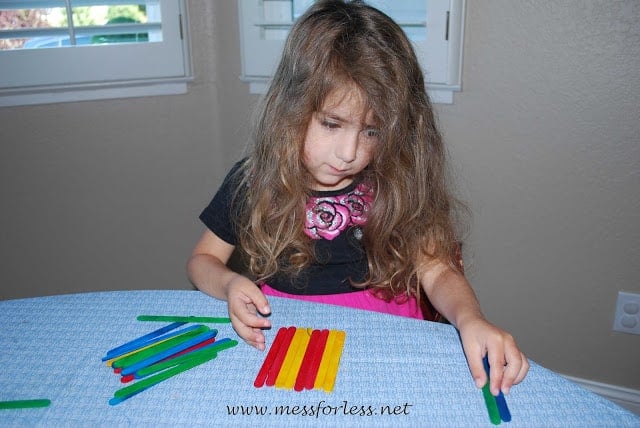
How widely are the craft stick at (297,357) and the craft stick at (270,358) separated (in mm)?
22

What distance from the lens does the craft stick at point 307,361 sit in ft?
2.28

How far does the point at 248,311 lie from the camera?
32.0 inches

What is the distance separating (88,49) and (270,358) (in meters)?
1.24

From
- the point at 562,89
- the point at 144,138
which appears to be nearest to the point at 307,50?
the point at 562,89

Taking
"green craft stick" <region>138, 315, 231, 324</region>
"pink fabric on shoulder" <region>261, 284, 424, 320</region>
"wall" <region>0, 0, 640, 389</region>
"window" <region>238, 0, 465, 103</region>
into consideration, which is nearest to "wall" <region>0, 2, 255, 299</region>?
"wall" <region>0, 0, 640, 389</region>

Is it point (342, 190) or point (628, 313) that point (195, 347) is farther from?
point (628, 313)

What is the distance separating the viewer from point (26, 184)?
1650 millimetres

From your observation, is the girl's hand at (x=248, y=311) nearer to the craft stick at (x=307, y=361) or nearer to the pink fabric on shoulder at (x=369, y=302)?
the craft stick at (x=307, y=361)

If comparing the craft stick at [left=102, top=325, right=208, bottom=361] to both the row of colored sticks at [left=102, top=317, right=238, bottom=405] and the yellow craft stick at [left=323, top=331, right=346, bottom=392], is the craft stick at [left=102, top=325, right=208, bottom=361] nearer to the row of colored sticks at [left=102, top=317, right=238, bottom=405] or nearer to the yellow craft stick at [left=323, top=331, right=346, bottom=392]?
the row of colored sticks at [left=102, top=317, right=238, bottom=405]

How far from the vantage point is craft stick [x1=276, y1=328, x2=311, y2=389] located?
0.70 m

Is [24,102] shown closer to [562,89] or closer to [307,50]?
[307,50]

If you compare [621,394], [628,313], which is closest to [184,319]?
[628,313]

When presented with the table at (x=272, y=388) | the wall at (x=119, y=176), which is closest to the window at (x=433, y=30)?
the wall at (x=119, y=176)

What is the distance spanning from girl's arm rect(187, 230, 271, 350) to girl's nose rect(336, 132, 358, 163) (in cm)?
25
